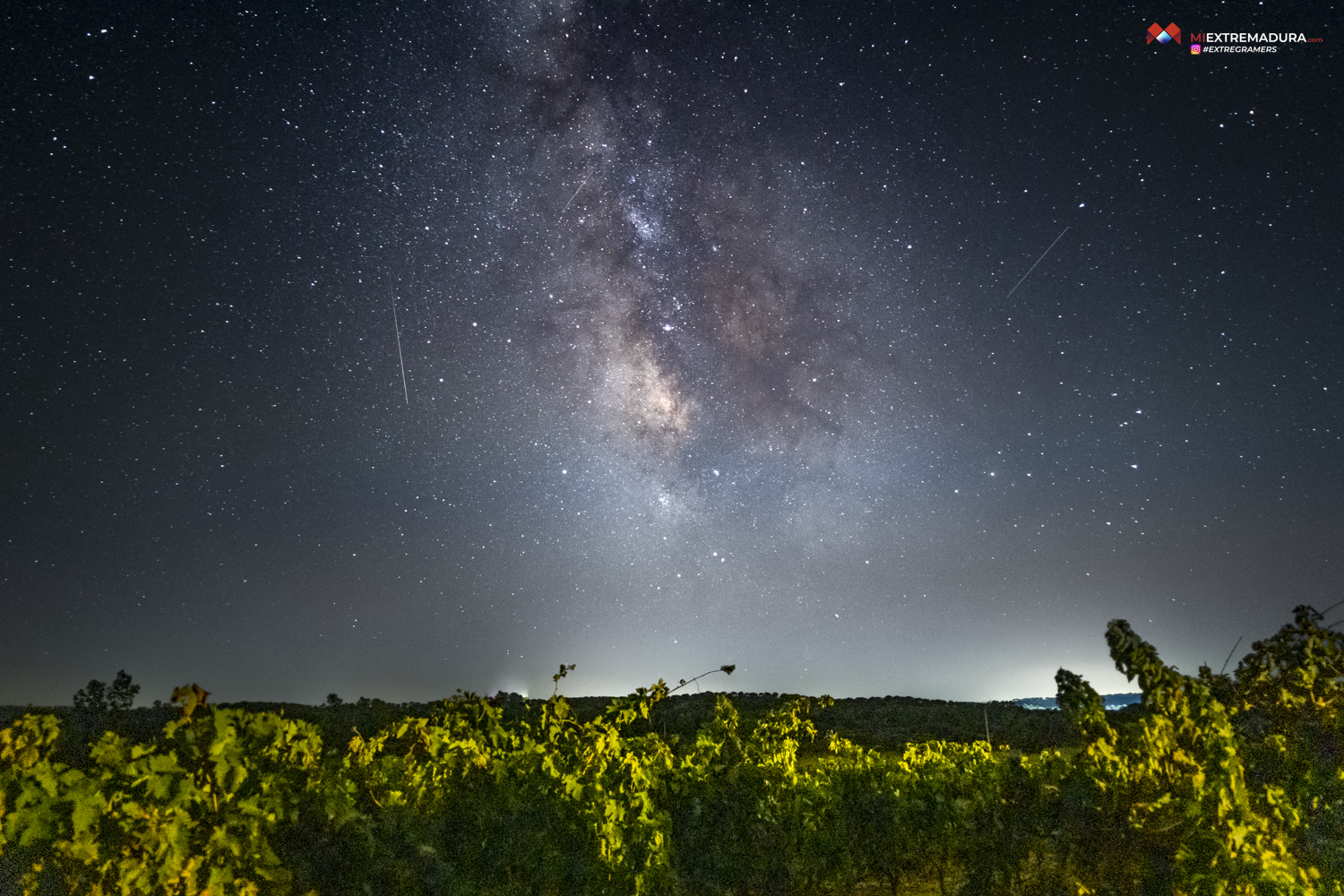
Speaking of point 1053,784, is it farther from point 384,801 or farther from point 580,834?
point 384,801

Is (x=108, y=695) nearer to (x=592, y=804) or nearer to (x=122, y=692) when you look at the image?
(x=122, y=692)

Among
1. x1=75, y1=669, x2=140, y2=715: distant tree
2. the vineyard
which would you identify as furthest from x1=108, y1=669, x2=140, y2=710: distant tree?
the vineyard

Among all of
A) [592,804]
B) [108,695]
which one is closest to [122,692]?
[108,695]

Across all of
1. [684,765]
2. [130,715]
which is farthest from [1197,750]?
[130,715]

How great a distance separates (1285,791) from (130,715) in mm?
43829

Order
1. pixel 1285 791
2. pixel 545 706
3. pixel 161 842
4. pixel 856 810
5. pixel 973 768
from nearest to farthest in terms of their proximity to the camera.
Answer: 1. pixel 161 842
2. pixel 1285 791
3. pixel 545 706
4. pixel 856 810
5. pixel 973 768

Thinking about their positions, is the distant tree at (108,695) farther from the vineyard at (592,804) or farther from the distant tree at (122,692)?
the vineyard at (592,804)

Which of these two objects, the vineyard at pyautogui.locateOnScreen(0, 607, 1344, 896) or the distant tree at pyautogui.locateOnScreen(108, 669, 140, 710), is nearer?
the vineyard at pyautogui.locateOnScreen(0, 607, 1344, 896)

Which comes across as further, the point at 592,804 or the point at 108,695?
the point at 108,695

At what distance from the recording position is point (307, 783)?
4.51 metres

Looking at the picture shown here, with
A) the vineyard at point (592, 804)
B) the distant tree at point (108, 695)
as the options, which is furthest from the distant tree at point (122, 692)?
the vineyard at point (592, 804)

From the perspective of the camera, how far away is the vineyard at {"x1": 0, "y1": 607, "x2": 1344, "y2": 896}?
154 inches

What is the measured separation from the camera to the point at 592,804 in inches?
224

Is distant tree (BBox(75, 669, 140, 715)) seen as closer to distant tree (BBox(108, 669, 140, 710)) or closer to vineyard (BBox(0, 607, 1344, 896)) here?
distant tree (BBox(108, 669, 140, 710))
